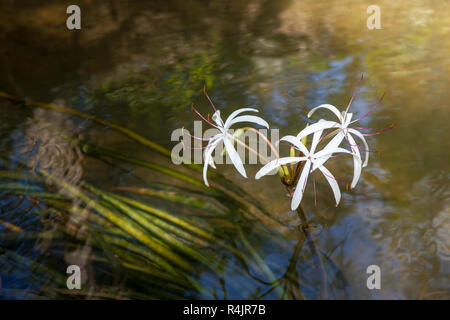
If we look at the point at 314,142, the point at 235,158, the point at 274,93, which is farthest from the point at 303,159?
the point at 274,93

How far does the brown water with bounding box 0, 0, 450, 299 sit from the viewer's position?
3.86ft

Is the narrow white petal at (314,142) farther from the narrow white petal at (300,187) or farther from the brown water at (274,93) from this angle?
the brown water at (274,93)

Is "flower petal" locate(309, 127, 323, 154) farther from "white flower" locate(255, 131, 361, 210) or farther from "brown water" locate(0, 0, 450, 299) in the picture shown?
"brown water" locate(0, 0, 450, 299)

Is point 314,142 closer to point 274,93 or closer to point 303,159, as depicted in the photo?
point 303,159

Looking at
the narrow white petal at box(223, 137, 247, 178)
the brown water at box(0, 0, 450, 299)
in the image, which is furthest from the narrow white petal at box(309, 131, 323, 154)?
the brown water at box(0, 0, 450, 299)

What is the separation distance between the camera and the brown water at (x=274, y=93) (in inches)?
46.4

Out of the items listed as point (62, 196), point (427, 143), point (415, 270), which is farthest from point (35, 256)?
point (427, 143)

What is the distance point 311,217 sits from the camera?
1277mm

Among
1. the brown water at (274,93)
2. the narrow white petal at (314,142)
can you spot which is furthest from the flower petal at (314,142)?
the brown water at (274,93)

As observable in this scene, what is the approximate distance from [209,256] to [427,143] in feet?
3.05

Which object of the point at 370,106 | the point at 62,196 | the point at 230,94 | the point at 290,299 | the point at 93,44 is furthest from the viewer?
the point at 93,44

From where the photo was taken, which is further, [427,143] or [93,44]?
[93,44]
